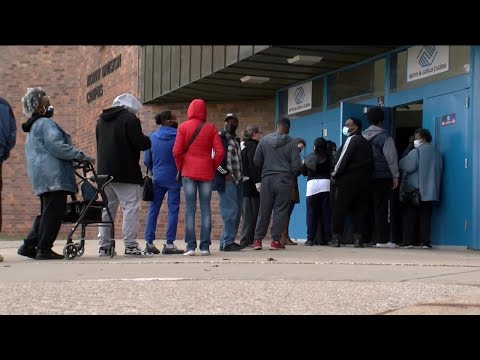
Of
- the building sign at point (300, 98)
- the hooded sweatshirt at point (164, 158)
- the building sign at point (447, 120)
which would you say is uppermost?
the building sign at point (300, 98)

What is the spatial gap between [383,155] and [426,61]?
1774 millimetres

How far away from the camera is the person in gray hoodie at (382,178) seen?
11375 mm

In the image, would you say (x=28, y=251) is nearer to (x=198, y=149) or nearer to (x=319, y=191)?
(x=198, y=149)

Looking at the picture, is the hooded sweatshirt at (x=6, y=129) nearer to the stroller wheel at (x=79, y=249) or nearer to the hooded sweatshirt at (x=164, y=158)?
the stroller wheel at (x=79, y=249)

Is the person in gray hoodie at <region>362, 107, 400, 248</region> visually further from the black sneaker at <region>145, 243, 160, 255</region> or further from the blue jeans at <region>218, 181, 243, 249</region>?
the black sneaker at <region>145, 243, 160, 255</region>

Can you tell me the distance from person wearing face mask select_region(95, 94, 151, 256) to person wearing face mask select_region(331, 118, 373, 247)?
3321 mm

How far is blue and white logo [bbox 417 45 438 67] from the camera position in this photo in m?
11.8

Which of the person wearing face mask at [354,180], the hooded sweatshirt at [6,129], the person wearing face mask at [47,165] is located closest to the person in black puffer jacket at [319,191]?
the person wearing face mask at [354,180]

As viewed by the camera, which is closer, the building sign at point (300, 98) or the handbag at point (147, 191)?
the handbag at point (147, 191)

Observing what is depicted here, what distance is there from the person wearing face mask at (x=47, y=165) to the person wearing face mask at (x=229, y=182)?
2.18m

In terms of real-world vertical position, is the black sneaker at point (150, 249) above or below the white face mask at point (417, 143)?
below
